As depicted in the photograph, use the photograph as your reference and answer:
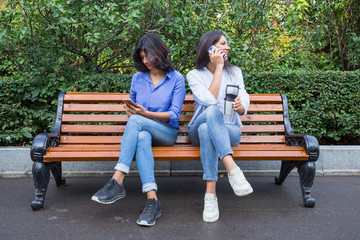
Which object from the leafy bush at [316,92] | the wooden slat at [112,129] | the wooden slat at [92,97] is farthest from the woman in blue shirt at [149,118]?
the leafy bush at [316,92]

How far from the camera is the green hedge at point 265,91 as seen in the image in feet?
14.2

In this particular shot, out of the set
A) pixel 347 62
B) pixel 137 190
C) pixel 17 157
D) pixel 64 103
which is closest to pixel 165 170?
pixel 137 190

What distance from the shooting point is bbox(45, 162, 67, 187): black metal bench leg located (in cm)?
317

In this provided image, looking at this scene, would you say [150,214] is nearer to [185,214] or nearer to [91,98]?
[185,214]

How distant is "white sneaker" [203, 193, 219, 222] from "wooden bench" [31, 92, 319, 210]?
37 centimetres

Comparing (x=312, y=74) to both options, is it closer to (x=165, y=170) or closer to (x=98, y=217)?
(x=165, y=170)

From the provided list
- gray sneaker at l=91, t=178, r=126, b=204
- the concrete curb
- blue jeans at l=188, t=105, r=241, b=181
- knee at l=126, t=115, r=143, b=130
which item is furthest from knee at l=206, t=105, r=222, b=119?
the concrete curb

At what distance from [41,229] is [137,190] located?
4.04ft

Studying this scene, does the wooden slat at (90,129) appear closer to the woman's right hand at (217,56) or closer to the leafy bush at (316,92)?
the woman's right hand at (217,56)

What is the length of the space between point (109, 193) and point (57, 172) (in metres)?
1.15

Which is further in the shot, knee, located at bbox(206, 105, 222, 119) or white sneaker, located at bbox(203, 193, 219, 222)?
knee, located at bbox(206, 105, 222, 119)

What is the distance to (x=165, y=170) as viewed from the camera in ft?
13.9

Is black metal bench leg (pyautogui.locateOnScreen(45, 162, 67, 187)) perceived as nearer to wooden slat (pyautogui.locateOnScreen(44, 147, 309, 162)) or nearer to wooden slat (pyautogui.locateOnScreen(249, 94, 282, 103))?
wooden slat (pyautogui.locateOnScreen(44, 147, 309, 162))

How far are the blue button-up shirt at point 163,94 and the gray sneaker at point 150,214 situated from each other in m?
0.82
